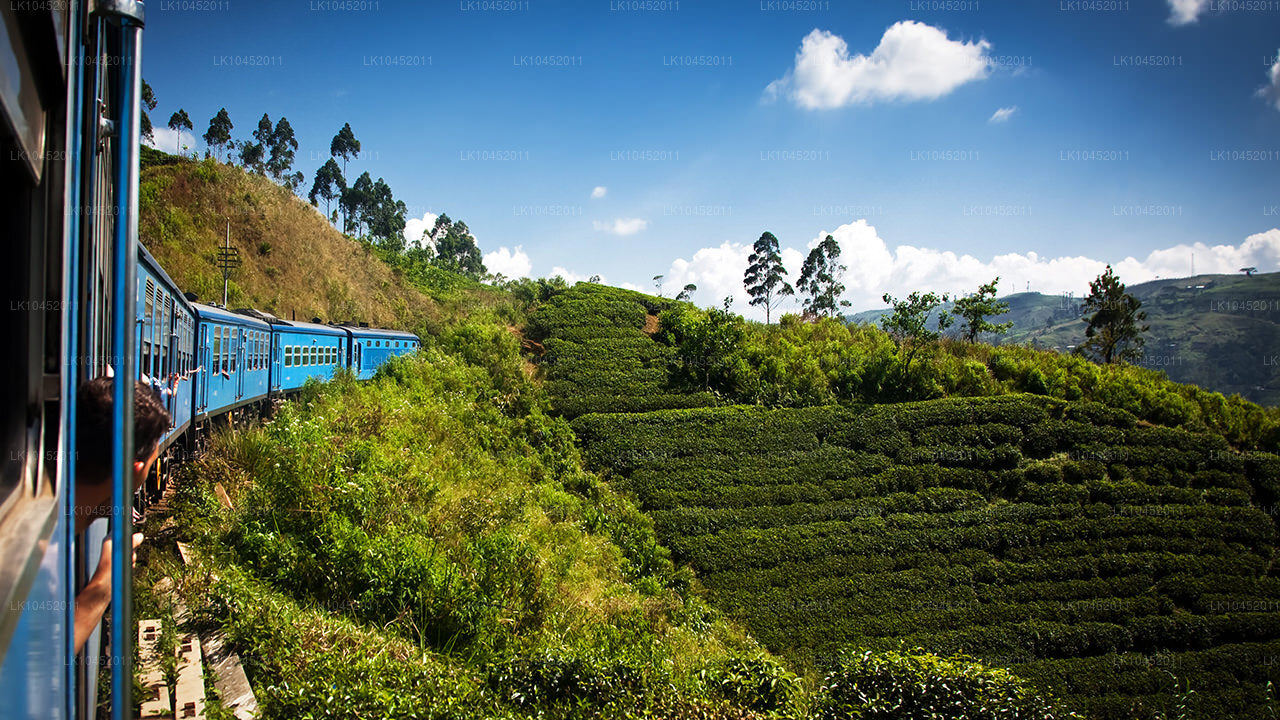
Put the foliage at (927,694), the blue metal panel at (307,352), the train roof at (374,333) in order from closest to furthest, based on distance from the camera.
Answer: the foliage at (927,694)
the blue metal panel at (307,352)
the train roof at (374,333)

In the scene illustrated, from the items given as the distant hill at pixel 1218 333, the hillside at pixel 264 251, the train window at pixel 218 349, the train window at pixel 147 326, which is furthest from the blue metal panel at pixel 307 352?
the distant hill at pixel 1218 333

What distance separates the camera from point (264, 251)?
28906 mm

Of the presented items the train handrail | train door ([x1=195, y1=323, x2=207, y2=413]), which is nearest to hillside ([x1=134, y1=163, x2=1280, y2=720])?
train door ([x1=195, y1=323, x2=207, y2=413])

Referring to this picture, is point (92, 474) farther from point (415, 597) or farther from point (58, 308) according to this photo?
point (415, 597)

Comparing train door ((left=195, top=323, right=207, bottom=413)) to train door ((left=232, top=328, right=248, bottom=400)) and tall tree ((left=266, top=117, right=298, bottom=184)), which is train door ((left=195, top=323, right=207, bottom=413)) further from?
tall tree ((left=266, top=117, right=298, bottom=184))

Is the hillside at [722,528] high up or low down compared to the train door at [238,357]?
down

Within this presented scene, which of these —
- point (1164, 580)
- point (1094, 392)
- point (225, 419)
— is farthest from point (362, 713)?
point (1094, 392)

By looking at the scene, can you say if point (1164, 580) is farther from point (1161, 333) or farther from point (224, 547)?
point (1161, 333)

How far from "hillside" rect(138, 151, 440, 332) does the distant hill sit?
75.1 m

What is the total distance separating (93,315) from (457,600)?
21.1ft

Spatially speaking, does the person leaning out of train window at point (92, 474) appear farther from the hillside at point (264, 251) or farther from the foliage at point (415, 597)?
the hillside at point (264, 251)

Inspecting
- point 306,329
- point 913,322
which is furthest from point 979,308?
point 306,329

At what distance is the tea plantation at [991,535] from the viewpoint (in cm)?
1316

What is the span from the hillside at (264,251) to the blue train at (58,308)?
24960 mm
